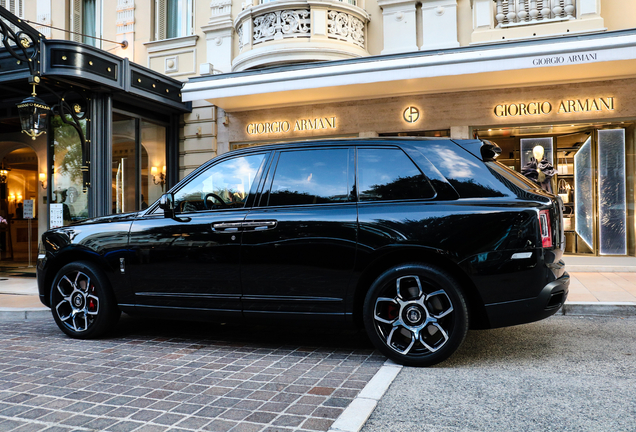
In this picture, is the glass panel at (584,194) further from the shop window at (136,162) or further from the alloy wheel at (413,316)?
the shop window at (136,162)

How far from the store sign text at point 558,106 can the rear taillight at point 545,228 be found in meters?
7.32

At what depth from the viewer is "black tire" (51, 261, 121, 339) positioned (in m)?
4.92

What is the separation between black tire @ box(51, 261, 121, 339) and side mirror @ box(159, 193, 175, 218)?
953mm

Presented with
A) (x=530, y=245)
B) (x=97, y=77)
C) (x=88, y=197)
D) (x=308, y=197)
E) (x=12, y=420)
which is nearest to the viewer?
(x=12, y=420)

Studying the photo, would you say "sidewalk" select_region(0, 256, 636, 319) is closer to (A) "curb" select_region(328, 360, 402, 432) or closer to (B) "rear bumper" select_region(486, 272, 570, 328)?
(B) "rear bumper" select_region(486, 272, 570, 328)

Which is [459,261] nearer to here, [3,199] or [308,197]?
[308,197]

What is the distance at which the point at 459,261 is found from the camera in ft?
12.4

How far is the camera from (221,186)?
15.3ft

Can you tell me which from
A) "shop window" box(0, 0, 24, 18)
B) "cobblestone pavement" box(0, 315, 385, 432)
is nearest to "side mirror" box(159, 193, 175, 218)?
"cobblestone pavement" box(0, 315, 385, 432)

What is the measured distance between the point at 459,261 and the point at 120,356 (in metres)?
2.87

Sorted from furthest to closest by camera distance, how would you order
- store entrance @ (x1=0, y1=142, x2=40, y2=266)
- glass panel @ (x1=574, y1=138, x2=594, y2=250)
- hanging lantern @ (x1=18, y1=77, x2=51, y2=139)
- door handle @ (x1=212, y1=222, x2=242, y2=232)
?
store entrance @ (x1=0, y1=142, x2=40, y2=266), glass panel @ (x1=574, y1=138, x2=594, y2=250), hanging lantern @ (x1=18, y1=77, x2=51, y2=139), door handle @ (x1=212, y1=222, x2=242, y2=232)

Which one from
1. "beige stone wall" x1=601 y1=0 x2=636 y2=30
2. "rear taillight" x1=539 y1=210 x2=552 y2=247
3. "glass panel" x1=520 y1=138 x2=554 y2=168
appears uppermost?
"beige stone wall" x1=601 y1=0 x2=636 y2=30

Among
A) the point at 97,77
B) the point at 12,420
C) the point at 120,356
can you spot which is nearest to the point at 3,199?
the point at 97,77

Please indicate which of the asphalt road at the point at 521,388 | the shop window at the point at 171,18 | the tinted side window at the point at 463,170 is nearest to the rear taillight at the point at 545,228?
the tinted side window at the point at 463,170
